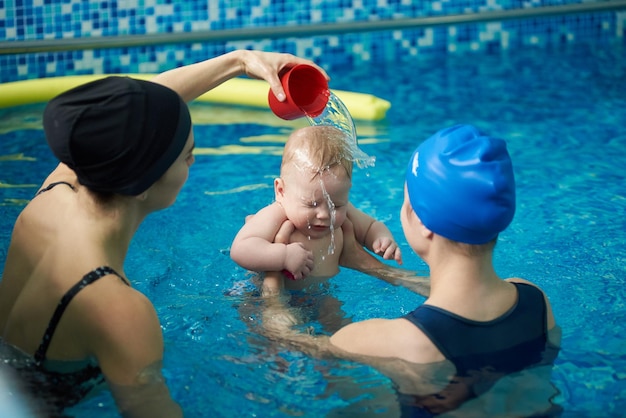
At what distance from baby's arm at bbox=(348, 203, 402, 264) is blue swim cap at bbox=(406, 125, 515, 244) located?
1.27 metres

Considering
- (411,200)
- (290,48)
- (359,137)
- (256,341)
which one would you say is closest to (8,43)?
(359,137)

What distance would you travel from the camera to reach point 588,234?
16.6ft

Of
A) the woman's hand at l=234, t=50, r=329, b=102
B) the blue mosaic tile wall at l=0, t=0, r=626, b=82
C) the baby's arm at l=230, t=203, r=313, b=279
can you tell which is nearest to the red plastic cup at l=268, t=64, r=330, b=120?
the woman's hand at l=234, t=50, r=329, b=102

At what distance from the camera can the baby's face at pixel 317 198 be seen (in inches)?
150

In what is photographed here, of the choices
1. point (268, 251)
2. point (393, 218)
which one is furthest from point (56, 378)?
point (393, 218)

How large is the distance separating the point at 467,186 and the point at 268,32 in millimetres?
4877

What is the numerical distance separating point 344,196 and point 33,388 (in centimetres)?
161

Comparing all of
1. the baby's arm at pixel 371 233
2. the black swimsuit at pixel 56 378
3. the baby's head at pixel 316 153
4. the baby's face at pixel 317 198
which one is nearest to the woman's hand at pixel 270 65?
the baby's head at pixel 316 153

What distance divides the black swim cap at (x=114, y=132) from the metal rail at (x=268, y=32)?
4414 mm

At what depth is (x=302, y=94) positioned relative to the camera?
13.1ft

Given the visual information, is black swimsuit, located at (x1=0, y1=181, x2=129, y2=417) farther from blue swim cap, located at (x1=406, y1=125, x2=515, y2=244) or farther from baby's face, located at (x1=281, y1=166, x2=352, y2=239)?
baby's face, located at (x1=281, y1=166, x2=352, y2=239)

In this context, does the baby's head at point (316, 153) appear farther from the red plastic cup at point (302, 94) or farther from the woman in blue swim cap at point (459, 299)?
the woman in blue swim cap at point (459, 299)

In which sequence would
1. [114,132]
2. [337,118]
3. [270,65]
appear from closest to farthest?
[114,132], [270,65], [337,118]

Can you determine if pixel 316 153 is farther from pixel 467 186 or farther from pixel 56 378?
pixel 56 378
